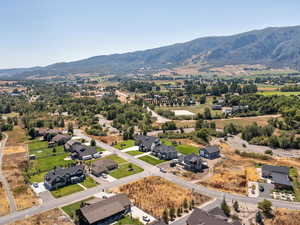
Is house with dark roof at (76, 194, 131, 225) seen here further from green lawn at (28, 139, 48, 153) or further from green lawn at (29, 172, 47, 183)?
green lawn at (28, 139, 48, 153)

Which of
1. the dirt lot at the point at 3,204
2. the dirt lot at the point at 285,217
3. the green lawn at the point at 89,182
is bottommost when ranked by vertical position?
the dirt lot at the point at 285,217

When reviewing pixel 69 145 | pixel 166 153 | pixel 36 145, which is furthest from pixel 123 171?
pixel 36 145

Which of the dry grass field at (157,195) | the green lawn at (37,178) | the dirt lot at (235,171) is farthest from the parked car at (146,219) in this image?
the green lawn at (37,178)

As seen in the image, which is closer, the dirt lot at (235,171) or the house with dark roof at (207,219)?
the house with dark roof at (207,219)

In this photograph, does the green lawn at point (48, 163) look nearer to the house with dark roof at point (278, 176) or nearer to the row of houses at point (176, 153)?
the row of houses at point (176, 153)

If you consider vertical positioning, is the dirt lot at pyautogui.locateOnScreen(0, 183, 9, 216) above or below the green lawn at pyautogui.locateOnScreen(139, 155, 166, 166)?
above

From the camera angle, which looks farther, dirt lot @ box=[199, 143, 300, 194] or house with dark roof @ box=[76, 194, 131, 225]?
dirt lot @ box=[199, 143, 300, 194]

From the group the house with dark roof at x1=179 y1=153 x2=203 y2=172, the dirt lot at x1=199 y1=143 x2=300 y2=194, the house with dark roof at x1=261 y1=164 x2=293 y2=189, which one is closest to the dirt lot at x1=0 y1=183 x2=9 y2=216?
the dirt lot at x1=199 y1=143 x2=300 y2=194

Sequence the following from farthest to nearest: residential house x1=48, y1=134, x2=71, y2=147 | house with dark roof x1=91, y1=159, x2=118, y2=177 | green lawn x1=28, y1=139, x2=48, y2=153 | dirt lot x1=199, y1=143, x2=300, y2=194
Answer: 1. residential house x1=48, y1=134, x2=71, y2=147
2. green lawn x1=28, y1=139, x2=48, y2=153
3. house with dark roof x1=91, y1=159, x2=118, y2=177
4. dirt lot x1=199, y1=143, x2=300, y2=194
